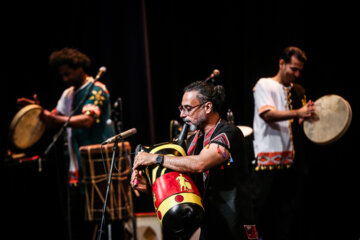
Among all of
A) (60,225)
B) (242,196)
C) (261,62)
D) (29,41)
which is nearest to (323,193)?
(261,62)

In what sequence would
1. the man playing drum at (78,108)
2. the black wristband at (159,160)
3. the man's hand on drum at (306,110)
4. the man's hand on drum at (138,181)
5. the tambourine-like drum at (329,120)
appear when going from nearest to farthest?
1. the black wristband at (159,160)
2. the man's hand on drum at (138,181)
3. the tambourine-like drum at (329,120)
4. the man's hand on drum at (306,110)
5. the man playing drum at (78,108)

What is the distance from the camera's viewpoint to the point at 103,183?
12.8 ft

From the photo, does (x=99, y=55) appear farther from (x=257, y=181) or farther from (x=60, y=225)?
(x=257, y=181)

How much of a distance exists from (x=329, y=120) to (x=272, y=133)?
0.61 m

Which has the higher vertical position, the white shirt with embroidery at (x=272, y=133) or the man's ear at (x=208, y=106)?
the man's ear at (x=208, y=106)

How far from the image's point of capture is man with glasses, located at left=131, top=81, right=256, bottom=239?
221 centimetres

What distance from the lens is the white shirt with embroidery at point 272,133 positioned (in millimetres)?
3791

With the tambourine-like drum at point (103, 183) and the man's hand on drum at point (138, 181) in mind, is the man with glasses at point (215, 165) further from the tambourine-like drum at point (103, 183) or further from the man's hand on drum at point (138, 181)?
the tambourine-like drum at point (103, 183)

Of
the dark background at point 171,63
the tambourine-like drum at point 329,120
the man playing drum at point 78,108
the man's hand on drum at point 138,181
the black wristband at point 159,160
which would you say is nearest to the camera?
the black wristband at point 159,160

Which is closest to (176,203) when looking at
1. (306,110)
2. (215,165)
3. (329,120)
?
(215,165)

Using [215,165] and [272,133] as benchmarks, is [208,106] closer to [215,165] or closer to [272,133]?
[215,165]

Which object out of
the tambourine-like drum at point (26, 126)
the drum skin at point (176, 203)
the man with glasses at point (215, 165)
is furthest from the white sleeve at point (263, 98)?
the tambourine-like drum at point (26, 126)

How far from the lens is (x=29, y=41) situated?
16.4 feet

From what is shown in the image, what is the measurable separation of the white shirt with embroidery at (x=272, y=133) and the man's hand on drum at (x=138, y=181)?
1854 millimetres
